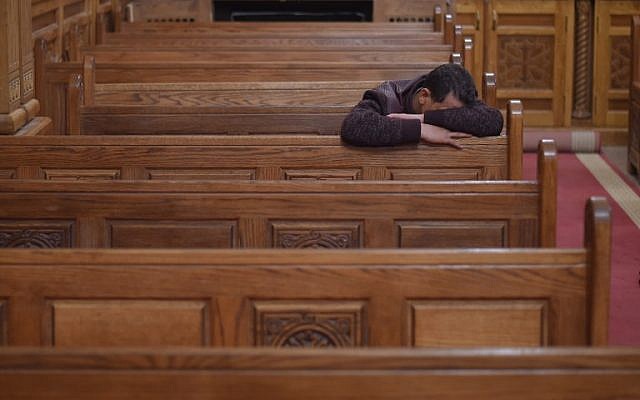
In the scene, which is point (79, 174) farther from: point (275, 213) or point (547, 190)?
point (547, 190)

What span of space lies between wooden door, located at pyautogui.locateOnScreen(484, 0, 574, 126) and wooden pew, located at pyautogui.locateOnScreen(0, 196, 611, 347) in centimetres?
728

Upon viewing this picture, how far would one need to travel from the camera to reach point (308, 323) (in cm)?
279

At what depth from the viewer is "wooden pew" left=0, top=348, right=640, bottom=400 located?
2.02 m

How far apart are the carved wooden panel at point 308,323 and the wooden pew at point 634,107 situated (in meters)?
5.87

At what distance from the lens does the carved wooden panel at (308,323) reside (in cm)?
277

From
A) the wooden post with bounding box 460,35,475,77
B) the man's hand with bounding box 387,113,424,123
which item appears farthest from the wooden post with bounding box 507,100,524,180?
the wooden post with bounding box 460,35,475,77

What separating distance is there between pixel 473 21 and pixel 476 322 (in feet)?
24.7

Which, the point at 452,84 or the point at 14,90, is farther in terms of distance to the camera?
the point at 14,90

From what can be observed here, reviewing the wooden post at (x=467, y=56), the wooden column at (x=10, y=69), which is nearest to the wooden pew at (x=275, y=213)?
the wooden column at (x=10, y=69)

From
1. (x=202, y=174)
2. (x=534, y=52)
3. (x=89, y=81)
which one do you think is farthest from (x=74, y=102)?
(x=534, y=52)

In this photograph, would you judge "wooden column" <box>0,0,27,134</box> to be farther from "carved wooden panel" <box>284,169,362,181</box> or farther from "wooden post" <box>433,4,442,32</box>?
"wooden post" <box>433,4,442,32</box>

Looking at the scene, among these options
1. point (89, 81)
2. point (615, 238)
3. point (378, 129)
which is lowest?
point (615, 238)

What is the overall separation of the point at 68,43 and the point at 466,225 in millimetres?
4262

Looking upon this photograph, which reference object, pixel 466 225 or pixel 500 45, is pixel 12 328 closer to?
pixel 466 225
